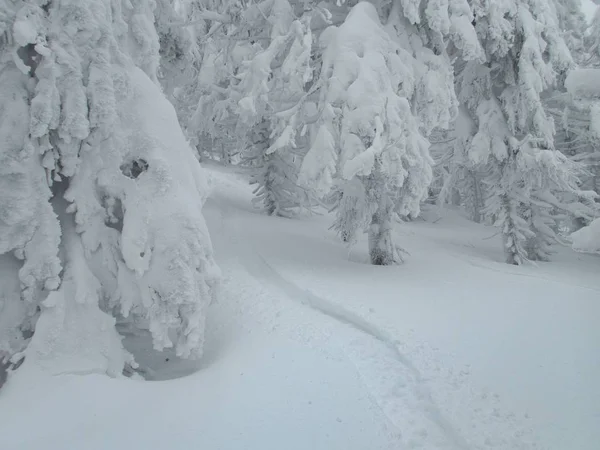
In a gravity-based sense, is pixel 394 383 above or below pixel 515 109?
below


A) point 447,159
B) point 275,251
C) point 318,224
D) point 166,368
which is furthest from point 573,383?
point 318,224

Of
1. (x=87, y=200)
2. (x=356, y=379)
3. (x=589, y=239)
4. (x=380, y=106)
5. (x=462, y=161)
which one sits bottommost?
(x=356, y=379)

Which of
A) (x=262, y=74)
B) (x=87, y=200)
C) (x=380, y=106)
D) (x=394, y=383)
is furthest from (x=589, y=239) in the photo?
(x=262, y=74)

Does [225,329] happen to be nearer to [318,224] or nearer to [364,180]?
[364,180]

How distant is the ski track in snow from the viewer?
420 cm

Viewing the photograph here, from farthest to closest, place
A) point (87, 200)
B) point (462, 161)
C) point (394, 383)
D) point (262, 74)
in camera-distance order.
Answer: point (462, 161), point (262, 74), point (87, 200), point (394, 383)

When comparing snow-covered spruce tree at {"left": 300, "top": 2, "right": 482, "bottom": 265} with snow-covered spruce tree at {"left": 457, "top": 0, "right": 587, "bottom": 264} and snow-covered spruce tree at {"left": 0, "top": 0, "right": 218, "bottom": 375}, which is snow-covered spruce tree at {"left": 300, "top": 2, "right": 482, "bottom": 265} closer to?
snow-covered spruce tree at {"left": 457, "top": 0, "right": 587, "bottom": 264}

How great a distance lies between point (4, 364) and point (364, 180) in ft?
24.3

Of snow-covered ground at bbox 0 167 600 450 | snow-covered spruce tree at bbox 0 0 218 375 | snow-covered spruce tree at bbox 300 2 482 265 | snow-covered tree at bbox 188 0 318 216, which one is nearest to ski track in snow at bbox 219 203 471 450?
snow-covered ground at bbox 0 167 600 450

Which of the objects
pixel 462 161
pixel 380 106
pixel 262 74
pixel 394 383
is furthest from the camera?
pixel 462 161

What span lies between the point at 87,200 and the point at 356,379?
3.96m

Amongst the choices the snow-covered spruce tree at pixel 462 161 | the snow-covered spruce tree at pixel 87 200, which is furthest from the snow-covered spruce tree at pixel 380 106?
the snow-covered spruce tree at pixel 87 200

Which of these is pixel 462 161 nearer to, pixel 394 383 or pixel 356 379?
pixel 394 383

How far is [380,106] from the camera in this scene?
28.4 feet
